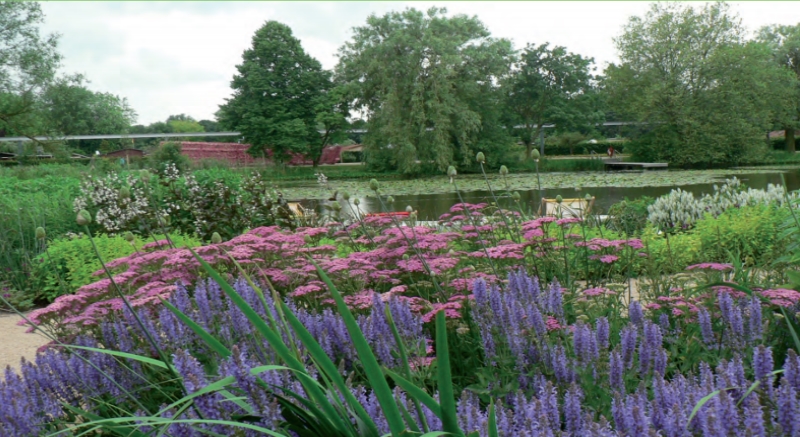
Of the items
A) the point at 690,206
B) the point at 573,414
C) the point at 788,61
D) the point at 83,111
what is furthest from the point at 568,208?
the point at 83,111

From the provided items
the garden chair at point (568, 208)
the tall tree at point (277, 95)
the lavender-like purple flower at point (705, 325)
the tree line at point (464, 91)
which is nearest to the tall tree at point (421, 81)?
the tree line at point (464, 91)

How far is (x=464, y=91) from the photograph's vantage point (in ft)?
105

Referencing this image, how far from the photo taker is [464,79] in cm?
3247

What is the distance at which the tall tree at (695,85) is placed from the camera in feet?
112

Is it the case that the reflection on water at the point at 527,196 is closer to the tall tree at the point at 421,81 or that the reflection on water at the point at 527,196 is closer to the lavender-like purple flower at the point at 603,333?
the tall tree at the point at 421,81

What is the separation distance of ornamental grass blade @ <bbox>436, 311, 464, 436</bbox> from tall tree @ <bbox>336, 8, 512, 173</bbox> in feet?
94.2

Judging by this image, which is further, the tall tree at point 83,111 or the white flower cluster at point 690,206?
the tall tree at point 83,111

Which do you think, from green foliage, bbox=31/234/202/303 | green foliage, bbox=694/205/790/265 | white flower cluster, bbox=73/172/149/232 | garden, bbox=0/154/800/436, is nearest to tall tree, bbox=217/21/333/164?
white flower cluster, bbox=73/172/149/232

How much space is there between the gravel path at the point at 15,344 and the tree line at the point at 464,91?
24.7 m

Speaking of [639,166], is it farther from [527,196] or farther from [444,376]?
[444,376]

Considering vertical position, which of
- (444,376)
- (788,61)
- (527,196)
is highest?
(788,61)

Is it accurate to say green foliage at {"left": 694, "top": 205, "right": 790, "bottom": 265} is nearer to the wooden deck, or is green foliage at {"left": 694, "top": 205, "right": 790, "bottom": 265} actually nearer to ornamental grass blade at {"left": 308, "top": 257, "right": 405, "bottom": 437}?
ornamental grass blade at {"left": 308, "top": 257, "right": 405, "bottom": 437}

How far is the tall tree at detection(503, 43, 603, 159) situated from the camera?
124 feet

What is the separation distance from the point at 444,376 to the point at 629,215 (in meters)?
6.94
